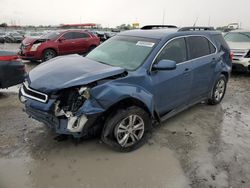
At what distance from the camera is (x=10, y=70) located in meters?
5.44

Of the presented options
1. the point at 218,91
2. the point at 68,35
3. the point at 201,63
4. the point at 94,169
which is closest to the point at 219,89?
the point at 218,91

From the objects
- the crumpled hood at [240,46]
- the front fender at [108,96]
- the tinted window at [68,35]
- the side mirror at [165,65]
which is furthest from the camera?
the tinted window at [68,35]

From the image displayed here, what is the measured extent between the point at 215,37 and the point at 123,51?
230 centimetres

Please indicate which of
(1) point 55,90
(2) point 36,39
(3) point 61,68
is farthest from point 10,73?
(2) point 36,39

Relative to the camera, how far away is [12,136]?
3.94 m

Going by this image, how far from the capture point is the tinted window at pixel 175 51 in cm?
398

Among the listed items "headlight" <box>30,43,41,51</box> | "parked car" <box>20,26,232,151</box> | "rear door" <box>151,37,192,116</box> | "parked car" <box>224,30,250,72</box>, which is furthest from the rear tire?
"rear door" <box>151,37,192,116</box>

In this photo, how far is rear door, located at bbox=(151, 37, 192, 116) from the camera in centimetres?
383

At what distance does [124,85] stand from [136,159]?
1.03 meters

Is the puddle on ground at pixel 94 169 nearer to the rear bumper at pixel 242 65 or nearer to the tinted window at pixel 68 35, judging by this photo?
the rear bumper at pixel 242 65

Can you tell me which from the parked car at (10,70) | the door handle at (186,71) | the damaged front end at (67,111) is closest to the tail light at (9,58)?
the parked car at (10,70)

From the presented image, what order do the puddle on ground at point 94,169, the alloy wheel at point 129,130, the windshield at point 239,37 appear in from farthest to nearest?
the windshield at point 239,37
the alloy wheel at point 129,130
the puddle on ground at point 94,169

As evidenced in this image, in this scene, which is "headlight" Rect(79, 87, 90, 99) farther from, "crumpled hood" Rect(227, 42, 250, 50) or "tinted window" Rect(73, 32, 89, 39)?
"tinted window" Rect(73, 32, 89, 39)

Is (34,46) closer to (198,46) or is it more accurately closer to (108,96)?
(198,46)
